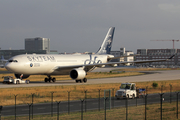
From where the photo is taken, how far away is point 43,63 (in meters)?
49.8

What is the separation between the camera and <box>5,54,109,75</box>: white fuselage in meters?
46.6

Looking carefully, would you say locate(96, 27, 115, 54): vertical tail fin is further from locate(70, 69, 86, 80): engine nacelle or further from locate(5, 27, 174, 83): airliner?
locate(70, 69, 86, 80): engine nacelle

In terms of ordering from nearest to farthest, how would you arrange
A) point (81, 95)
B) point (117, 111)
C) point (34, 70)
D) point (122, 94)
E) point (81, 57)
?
point (117, 111) < point (122, 94) < point (81, 95) < point (34, 70) < point (81, 57)

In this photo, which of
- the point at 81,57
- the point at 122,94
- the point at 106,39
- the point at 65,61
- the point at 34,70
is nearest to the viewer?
the point at 122,94

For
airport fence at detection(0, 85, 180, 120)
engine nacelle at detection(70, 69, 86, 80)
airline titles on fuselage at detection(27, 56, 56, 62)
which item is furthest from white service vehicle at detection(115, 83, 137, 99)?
airline titles on fuselage at detection(27, 56, 56, 62)

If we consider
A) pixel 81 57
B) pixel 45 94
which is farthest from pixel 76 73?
pixel 45 94

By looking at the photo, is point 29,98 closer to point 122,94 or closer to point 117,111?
point 122,94

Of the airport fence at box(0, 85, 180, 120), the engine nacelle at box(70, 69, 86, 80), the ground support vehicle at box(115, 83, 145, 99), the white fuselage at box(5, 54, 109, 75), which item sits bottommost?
the airport fence at box(0, 85, 180, 120)

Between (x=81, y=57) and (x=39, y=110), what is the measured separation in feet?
115

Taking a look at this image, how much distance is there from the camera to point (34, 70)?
159ft

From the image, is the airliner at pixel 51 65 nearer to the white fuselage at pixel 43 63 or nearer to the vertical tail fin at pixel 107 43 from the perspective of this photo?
the white fuselage at pixel 43 63

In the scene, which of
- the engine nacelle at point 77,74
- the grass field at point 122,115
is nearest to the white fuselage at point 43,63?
the engine nacelle at point 77,74

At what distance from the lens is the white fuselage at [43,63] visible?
46591 millimetres

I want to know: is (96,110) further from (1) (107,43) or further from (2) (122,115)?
(1) (107,43)
